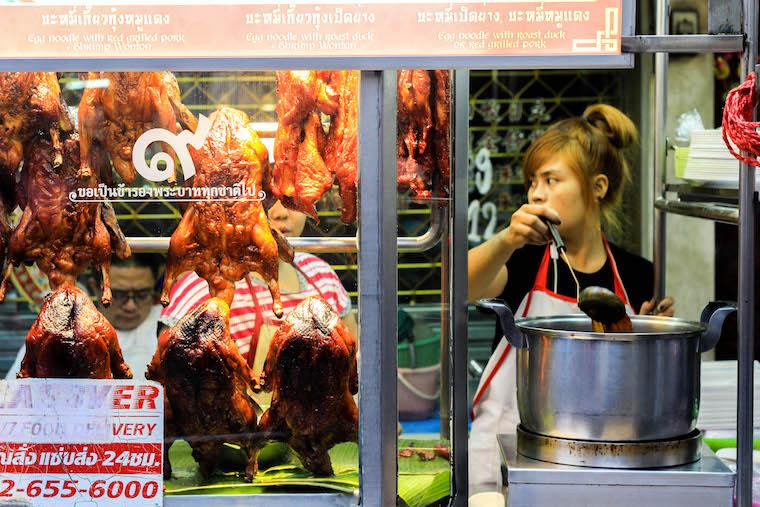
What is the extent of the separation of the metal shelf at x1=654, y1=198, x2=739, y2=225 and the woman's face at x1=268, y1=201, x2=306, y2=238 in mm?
1073

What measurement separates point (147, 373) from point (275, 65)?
69 centimetres

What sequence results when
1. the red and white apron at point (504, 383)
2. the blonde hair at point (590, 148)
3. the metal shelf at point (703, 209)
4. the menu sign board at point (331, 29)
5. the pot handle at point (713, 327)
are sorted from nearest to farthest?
the menu sign board at point (331, 29), the pot handle at point (713, 327), the metal shelf at point (703, 209), the red and white apron at point (504, 383), the blonde hair at point (590, 148)

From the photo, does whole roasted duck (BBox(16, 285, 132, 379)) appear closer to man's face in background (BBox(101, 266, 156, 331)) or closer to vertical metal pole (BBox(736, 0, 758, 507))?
man's face in background (BBox(101, 266, 156, 331))

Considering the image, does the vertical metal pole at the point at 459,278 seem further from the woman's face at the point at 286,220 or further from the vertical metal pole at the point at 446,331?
the woman's face at the point at 286,220

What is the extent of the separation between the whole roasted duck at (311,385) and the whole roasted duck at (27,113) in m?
0.61

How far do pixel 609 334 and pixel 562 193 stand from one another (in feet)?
6.03

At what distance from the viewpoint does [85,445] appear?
206 centimetres

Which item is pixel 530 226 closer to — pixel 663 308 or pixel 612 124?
pixel 663 308

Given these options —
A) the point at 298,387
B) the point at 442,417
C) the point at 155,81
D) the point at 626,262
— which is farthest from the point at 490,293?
the point at 155,81

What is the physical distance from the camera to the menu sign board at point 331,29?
1.90 metres

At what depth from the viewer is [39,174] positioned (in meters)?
2.06

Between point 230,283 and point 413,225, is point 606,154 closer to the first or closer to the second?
point 413,225

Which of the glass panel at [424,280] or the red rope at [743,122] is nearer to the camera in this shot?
the red rope at [743,122]

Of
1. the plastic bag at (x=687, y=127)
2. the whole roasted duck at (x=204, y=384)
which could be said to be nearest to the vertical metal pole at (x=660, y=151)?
the plastic bag at (x=687, y=127)
